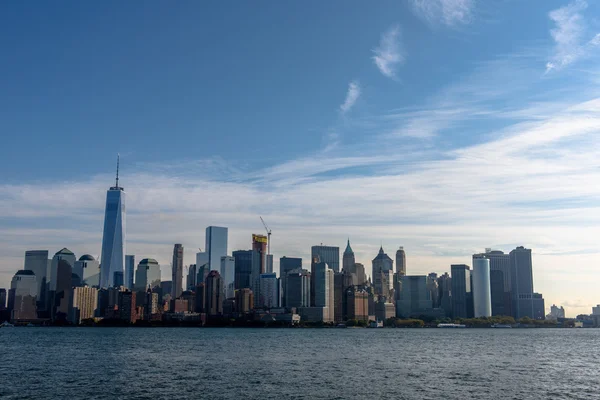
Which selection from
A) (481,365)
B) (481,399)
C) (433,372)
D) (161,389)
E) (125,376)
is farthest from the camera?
Result: (481,365)

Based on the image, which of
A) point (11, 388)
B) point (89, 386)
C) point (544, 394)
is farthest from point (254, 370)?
point (544, 394)

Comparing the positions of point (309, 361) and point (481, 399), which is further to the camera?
point (309, 361)

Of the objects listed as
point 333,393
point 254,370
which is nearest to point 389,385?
point 333,393

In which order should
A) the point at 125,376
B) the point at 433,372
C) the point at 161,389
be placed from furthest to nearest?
the point at 433,372 < the point at 125,376 < the point at 161,389

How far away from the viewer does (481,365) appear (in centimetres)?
11556

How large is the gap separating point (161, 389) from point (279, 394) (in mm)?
15898

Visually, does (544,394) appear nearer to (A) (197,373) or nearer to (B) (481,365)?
(B) (481,365)

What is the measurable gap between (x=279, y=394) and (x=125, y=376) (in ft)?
98.6

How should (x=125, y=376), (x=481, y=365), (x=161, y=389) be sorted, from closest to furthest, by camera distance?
(x=161, y=389) → (x=125, y=376) → (x=481, y=365)

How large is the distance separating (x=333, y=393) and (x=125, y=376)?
1383 inches

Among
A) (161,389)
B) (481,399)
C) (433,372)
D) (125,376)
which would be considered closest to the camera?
(481,399)

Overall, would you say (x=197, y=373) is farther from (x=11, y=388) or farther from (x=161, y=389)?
(x=11, y=388)

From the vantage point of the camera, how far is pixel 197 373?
97.5 meters

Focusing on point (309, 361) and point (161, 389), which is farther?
point (309, 361)
